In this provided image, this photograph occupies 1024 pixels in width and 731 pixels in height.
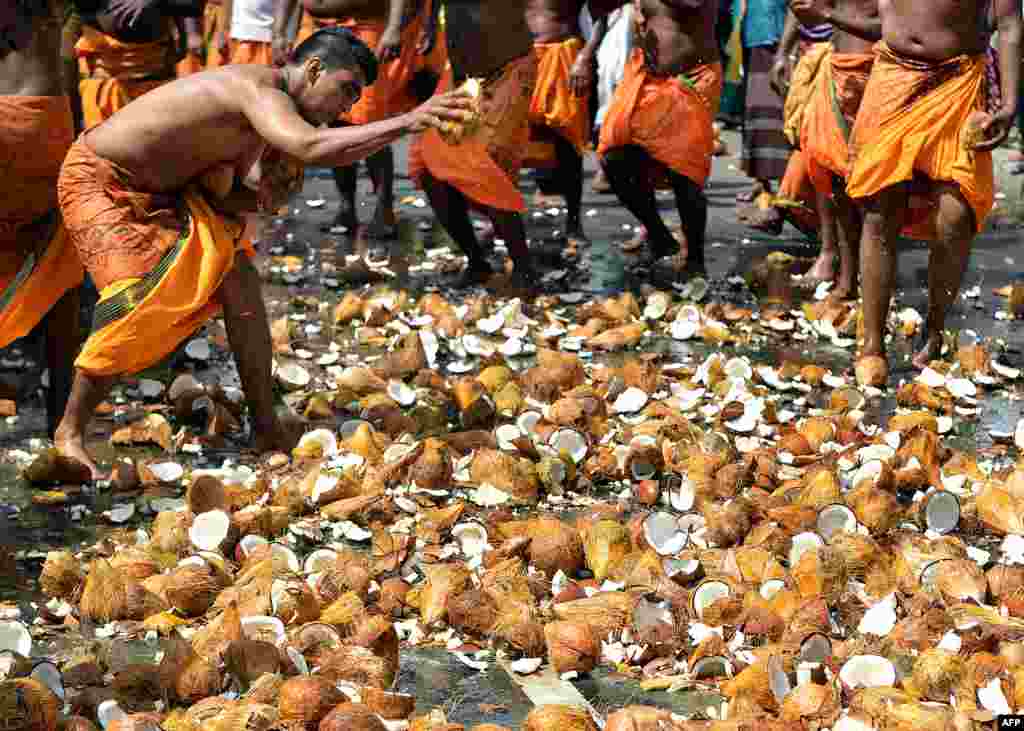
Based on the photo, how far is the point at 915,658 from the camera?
329cm

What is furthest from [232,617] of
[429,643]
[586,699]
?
[586,699]

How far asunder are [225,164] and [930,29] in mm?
2472

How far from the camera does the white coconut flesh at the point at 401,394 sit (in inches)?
216

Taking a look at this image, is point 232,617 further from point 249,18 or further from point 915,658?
point 249,18

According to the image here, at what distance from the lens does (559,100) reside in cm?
805

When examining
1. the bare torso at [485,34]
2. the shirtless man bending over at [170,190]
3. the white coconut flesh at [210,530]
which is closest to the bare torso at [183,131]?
the shirtless man bending over at [170,190]

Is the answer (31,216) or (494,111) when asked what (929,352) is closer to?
(494,111)

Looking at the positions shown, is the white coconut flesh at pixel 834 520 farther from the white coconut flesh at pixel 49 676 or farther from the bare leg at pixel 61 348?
the bare leg at pixel 61 348

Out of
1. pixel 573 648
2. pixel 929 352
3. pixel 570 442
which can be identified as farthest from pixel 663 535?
pixel 929 352

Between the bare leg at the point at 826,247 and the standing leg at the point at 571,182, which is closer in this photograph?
the bare leg at the point at 826,247

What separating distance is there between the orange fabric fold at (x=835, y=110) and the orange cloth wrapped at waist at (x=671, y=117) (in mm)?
605

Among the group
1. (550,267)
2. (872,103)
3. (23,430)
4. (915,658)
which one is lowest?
(550,267)

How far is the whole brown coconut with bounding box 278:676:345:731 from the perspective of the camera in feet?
9.86

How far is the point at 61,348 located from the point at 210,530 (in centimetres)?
131
